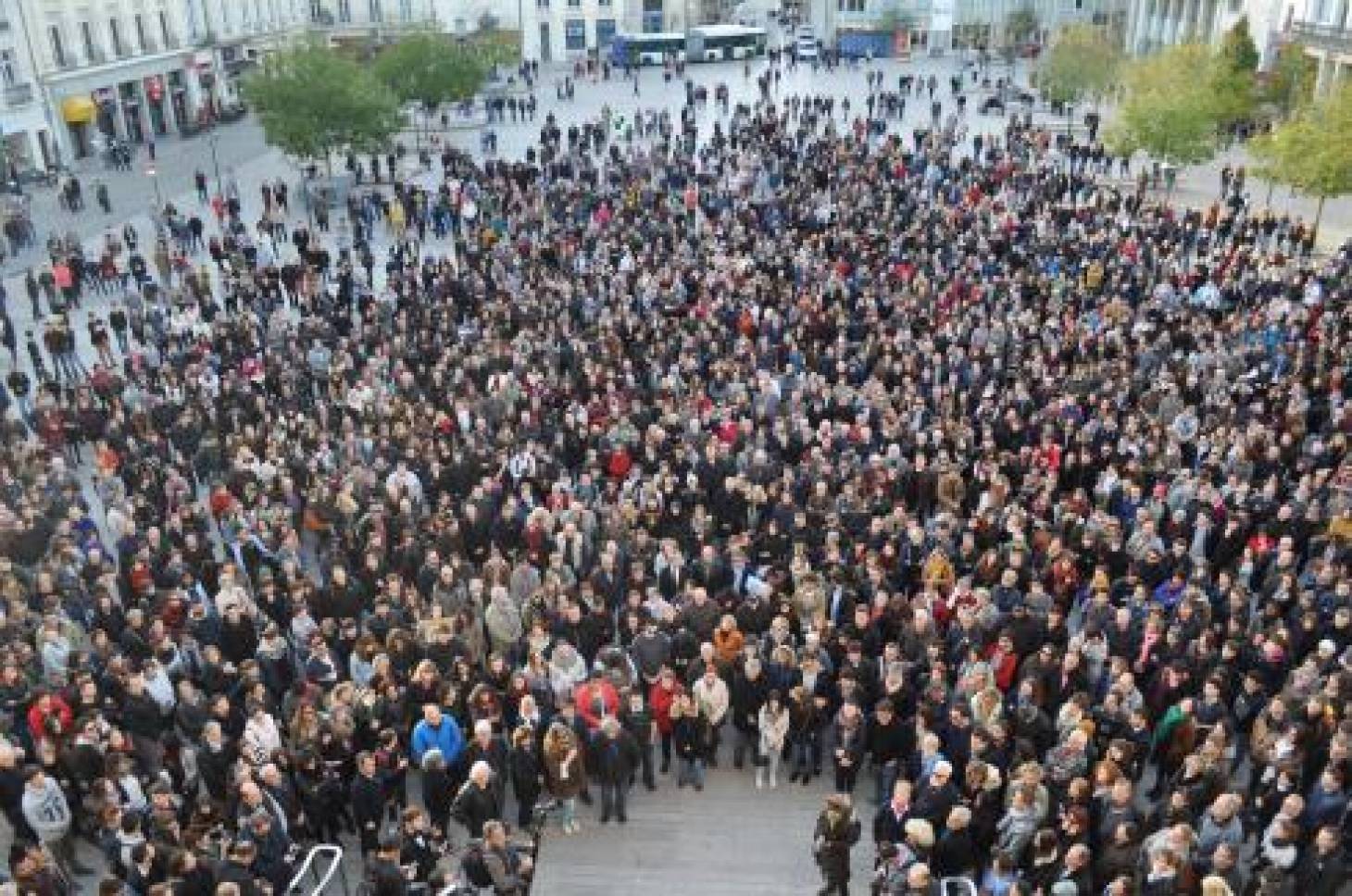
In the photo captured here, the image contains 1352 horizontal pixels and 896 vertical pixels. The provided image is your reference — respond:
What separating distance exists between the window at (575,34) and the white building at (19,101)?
133 ft

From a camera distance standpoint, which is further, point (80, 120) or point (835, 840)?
point (80, 120)

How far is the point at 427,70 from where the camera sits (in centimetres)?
4256

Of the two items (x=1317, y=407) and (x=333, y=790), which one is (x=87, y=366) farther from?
(x=1317, y=407)

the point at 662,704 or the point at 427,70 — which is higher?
the point at 427,70

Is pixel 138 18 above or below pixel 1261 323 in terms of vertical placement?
above

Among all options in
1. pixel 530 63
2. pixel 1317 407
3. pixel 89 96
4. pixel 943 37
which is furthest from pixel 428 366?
pixel 943 37

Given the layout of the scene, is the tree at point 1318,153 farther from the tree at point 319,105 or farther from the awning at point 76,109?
the awning at point 76,109

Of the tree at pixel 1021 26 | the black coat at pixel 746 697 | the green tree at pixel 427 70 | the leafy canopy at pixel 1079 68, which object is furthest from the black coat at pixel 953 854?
the tree at pixel 1021 26

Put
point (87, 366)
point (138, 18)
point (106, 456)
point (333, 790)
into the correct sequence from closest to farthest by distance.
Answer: point (333, 790) → point (106, 456) → point (87, 366) → point (138, 18)

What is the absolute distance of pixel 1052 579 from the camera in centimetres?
1201

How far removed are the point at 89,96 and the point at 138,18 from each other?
555 centimetres

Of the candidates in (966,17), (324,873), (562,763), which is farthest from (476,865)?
(966,17)

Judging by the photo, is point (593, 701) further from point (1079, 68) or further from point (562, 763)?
point (1079, 68)

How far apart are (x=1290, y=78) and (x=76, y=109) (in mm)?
48067
